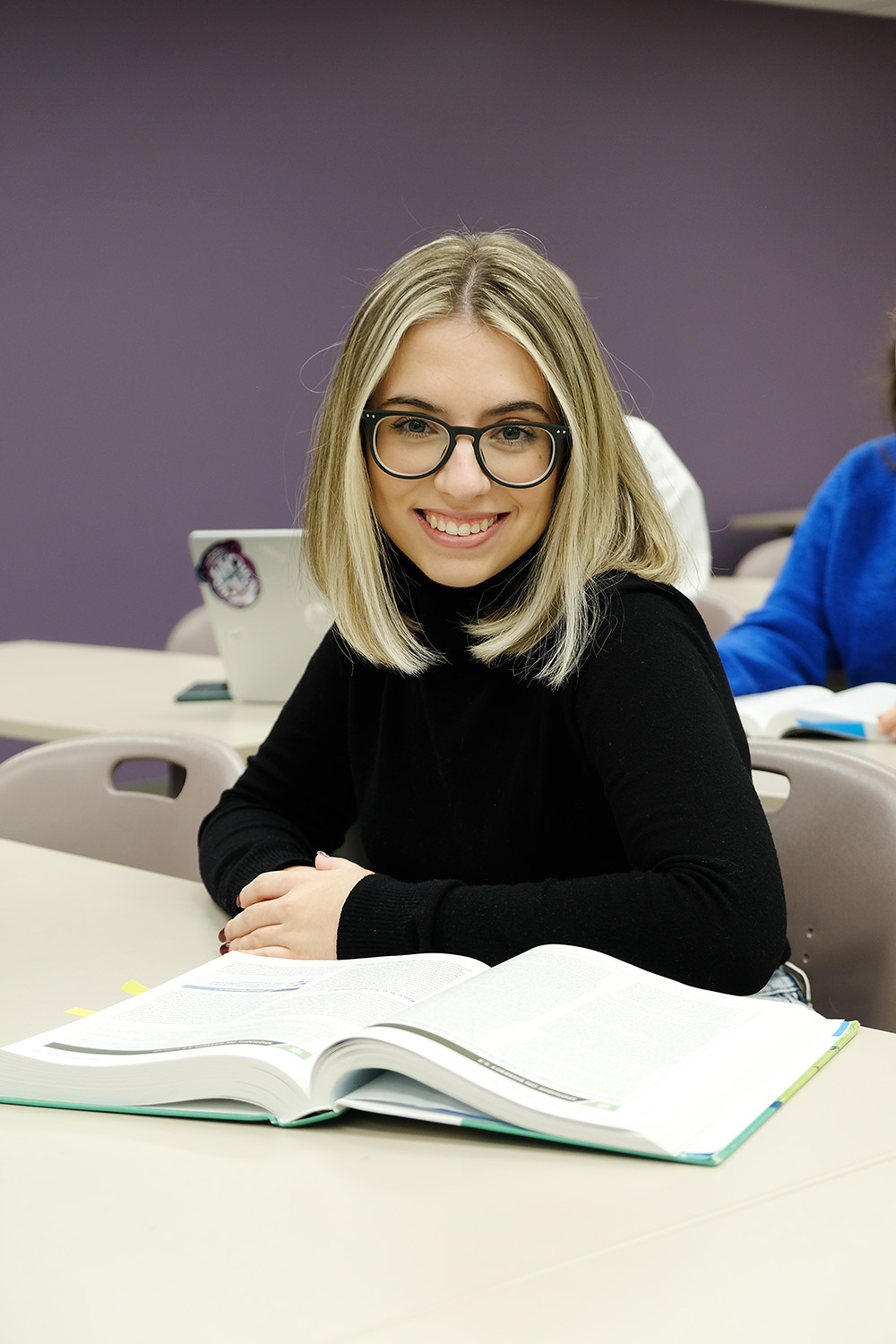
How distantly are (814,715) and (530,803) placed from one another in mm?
820

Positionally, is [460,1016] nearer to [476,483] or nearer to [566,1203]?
[566,1203]

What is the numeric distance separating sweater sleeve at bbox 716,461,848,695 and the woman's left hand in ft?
4.37

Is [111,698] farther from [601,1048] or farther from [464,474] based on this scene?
[601,1048]

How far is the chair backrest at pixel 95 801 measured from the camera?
64.9 inches

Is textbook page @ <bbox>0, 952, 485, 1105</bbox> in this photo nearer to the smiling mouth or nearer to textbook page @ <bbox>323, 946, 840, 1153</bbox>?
Answer: textbook page @ <bbox>323, 946, 840, 1153</bbox>

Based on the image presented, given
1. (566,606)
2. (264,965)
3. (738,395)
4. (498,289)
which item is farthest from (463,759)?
(738,395)

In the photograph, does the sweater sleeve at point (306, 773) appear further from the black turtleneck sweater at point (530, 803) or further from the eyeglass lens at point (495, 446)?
the eyeglass lens at point (495, 446)

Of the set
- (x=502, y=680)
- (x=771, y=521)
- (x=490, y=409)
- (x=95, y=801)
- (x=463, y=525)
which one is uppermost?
(x=490, y=409)

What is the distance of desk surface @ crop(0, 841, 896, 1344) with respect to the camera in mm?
599

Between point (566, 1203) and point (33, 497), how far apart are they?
391 centimetres

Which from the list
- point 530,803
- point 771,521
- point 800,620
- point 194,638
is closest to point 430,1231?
point 530,803

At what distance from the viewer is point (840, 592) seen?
7.88ft

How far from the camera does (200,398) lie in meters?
4.50

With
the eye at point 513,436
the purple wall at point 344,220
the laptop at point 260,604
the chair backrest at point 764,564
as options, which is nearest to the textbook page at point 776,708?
the laptop at point 260,604
